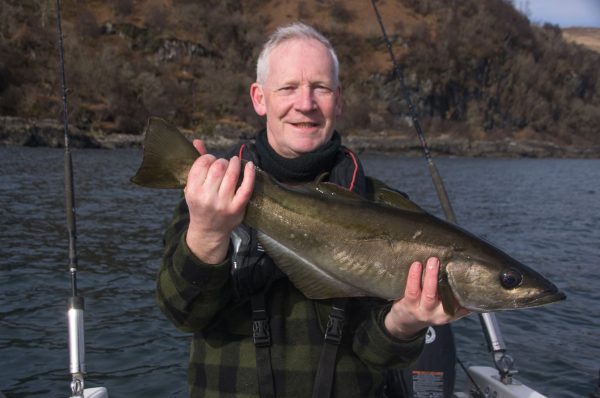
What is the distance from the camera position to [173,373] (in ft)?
27.1

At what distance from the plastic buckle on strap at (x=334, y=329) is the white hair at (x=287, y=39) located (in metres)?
1.36

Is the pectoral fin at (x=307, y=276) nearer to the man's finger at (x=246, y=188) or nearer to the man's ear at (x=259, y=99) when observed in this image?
the man's finger at (x=246, y=188)

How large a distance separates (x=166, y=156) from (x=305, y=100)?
0.84m

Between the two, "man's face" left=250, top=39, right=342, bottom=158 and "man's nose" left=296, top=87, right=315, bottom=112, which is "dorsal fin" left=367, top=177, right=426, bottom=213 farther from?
"man's nose" left=296, top=87, right=315, bottom=112

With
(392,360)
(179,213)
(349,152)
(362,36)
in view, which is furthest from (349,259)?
(362,36)

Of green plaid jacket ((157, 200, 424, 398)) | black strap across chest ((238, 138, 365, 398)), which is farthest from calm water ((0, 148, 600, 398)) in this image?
black strap across chest ((238, 138, 365, 398))

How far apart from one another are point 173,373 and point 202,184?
6.39 metres

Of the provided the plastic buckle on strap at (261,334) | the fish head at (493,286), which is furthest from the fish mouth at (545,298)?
the plastic buckle on strap at (261,334)

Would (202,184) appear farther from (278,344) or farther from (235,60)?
(235,60)

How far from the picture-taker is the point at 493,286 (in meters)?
2.95

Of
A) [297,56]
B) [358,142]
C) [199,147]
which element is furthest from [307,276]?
[358,142]

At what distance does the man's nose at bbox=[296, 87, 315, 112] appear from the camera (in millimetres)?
3182

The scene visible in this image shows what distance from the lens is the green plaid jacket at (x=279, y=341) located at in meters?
3.02

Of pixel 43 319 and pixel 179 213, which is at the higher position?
pixel 179 213
